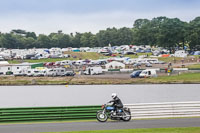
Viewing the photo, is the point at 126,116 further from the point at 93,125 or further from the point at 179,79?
the point at 179,79

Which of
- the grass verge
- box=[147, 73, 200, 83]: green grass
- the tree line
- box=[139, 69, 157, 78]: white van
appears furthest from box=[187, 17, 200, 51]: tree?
box=[139, 69, 157, 78]: white van

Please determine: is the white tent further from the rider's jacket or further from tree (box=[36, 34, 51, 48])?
tree (box=[36, 34, 51, 48])

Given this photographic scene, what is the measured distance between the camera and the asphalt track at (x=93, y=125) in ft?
54.4

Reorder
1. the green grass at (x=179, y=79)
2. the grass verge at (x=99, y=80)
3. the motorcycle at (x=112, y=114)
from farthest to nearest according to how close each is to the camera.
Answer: the grass verge at (x=99, y=80) < the green grass at (x=179, y=79) < the motorcycle at (x=112, y=114)

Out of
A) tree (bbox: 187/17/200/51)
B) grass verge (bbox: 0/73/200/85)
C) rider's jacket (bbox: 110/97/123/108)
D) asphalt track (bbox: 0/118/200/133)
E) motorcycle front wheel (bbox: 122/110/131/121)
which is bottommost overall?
grass verge (bbox: 0/73/200/85)

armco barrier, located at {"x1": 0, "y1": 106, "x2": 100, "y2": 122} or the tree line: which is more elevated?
the tree line

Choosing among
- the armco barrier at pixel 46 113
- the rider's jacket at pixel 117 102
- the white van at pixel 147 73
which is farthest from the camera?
the white van at pixel 147 73

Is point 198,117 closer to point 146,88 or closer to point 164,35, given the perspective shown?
point 146,88

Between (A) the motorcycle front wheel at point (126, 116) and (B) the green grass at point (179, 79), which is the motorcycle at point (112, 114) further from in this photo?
(B) the green grass at point (179, 79)

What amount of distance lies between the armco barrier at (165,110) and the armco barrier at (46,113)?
2308 mm

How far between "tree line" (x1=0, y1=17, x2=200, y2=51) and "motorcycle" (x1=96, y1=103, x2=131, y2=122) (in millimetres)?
88116

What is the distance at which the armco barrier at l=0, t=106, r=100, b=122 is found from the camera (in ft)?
62.5

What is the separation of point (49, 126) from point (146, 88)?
38336 mm

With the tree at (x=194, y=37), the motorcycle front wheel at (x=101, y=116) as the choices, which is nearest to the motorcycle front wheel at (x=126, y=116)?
the motorcycle front wheel at (x=101, y=116)
